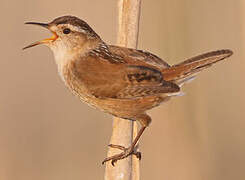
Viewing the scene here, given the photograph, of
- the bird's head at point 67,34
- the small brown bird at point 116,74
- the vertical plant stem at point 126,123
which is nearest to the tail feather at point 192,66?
the small brown bird at point 116,74

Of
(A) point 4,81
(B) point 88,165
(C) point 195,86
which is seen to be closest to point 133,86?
(C) point 195,86

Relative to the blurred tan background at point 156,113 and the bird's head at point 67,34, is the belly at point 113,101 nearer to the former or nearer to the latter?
the bird's head at point 67,34

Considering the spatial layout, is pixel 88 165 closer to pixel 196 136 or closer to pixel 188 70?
pixel 196 136

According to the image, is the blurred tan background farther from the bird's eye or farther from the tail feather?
the bird's eye

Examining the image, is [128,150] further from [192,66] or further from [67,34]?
[67,34]

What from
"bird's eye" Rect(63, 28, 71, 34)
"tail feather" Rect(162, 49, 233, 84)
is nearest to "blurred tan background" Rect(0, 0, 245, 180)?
"tail feather" Rect(162, 49, 233, 84)

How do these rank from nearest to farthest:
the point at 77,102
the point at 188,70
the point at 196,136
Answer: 1. the point at 188,70
2. the point at 196,136
3. the point at 77,102
